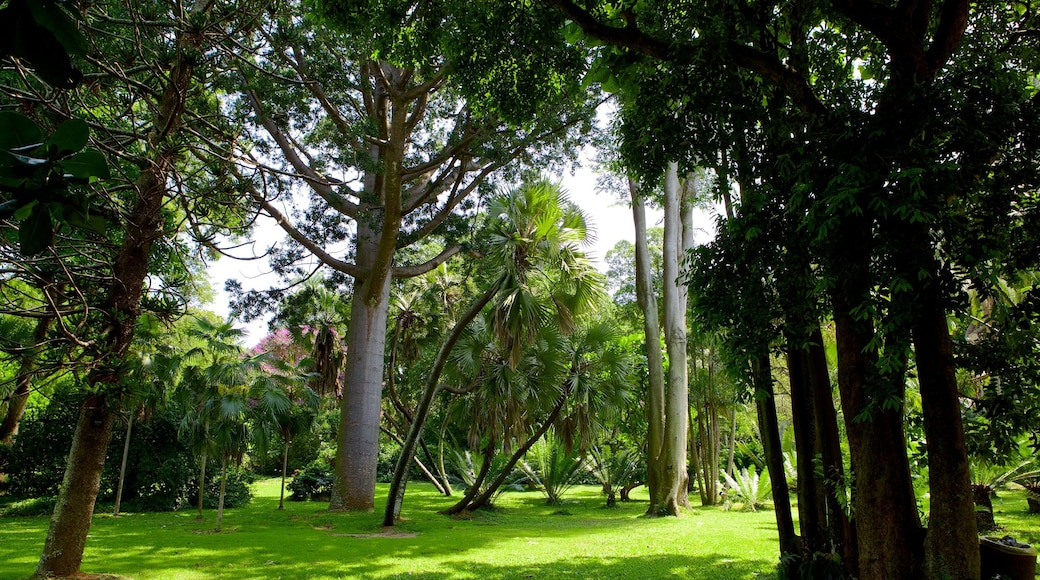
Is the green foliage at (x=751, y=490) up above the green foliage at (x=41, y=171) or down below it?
below

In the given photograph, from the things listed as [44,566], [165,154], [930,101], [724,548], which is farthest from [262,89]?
[724,548]

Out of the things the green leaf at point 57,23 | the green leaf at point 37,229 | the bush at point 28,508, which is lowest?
the bush at point 28,508

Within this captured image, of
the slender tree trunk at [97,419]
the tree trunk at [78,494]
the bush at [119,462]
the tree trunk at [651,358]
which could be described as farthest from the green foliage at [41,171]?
the bush at [119,462]

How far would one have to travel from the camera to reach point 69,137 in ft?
2.72

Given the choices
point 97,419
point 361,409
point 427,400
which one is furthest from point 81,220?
point 361,409

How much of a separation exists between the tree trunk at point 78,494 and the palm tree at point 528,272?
580 centimetres

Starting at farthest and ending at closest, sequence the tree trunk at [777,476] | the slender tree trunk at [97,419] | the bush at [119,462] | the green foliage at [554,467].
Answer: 1. the green foliage at [554,467]
2. the bush at [119,462]
3. the tree trunk at [777,476]
4. the slender tree trunk at [97,419]

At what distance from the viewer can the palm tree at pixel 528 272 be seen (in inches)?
424

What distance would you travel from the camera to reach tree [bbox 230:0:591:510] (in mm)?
6160

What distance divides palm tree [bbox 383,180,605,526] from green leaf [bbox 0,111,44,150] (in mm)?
9748

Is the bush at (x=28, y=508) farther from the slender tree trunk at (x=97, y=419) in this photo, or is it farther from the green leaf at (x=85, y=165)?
the green leaf at (x=85, y=165)

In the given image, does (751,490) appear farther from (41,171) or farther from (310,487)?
(41,171)

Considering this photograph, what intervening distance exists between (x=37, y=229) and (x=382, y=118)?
12383 mm

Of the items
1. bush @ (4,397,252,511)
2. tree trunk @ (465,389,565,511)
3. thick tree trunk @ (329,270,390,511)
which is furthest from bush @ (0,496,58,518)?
tree trunk @ (465,389,565,511)
